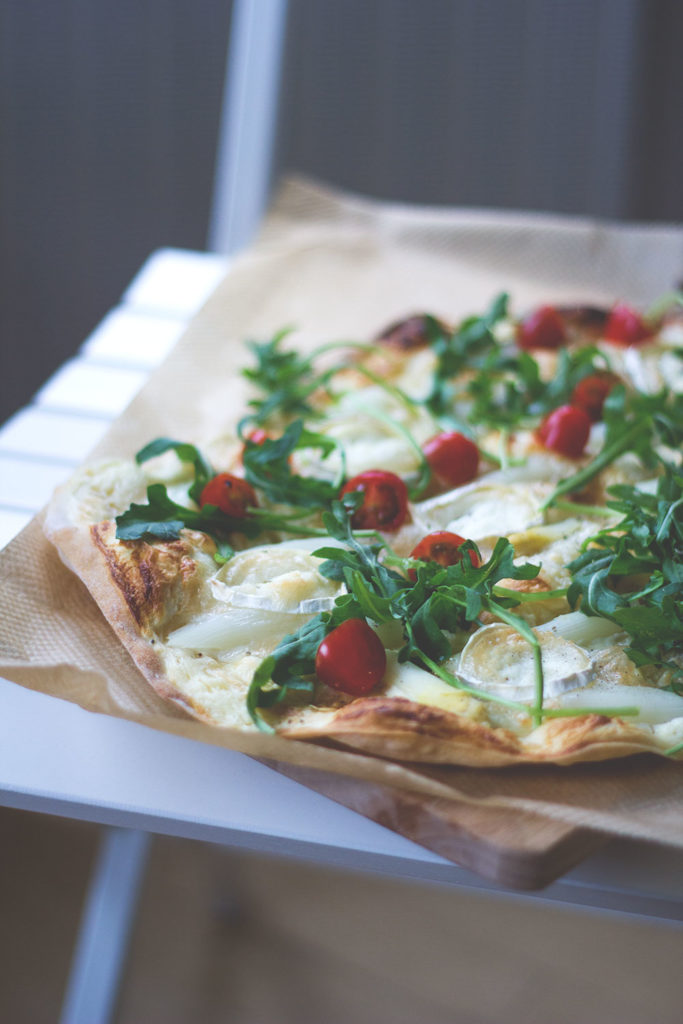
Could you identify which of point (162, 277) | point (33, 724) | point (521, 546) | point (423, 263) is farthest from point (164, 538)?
point (423, 263)

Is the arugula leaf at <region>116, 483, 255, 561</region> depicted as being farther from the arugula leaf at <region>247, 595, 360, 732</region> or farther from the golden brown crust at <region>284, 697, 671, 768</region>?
the golden brown crust at <region>284, 697, 671, 768</region>

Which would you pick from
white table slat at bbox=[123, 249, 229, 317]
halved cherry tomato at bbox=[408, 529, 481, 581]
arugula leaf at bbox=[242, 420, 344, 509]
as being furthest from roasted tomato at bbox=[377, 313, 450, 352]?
halved cherry tomato at bbox=[408, 529, 481, 581]

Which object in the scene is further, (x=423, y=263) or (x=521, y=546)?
(x=423, y=263)

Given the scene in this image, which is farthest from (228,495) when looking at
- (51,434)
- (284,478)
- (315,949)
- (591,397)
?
(315,949)

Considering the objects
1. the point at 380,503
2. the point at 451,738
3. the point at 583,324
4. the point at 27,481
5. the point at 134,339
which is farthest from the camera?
the point at 583,324

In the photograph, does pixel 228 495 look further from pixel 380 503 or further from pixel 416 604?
pixel 416 604

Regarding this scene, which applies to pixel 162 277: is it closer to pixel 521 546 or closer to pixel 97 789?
pixel 521 546
